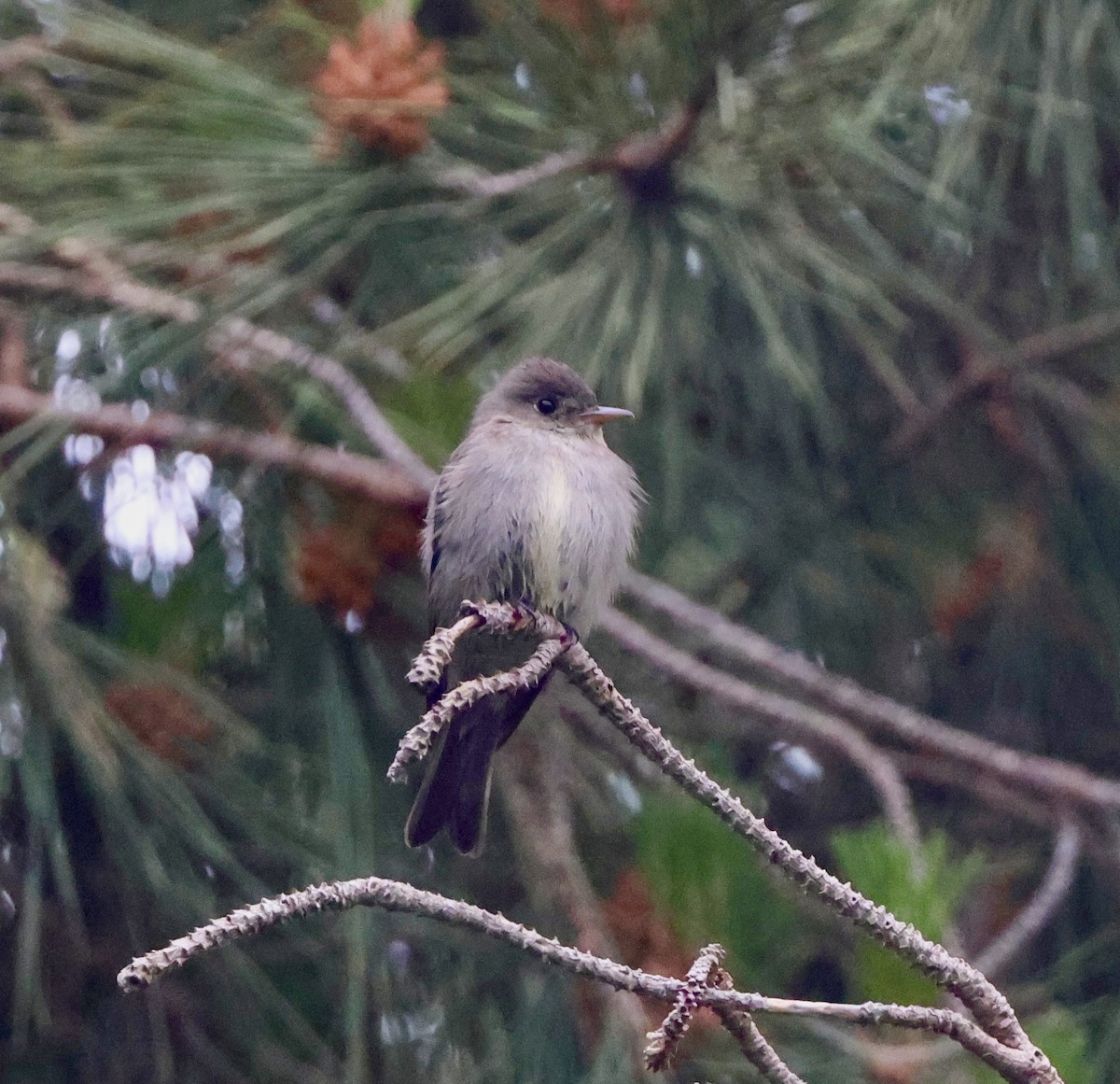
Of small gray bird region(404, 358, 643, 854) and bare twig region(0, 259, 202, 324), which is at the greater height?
bare twig region(0, 259, 202, 324)

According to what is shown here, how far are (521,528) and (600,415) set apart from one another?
25cm

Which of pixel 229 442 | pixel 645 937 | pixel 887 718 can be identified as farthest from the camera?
pixel 887 718

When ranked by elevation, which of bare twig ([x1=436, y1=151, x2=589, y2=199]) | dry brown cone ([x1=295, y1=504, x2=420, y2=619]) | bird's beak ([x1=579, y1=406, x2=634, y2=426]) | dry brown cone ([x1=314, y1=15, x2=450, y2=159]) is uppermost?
dry brown cone ([x1=314, y1=15, x2=450, y2=159])

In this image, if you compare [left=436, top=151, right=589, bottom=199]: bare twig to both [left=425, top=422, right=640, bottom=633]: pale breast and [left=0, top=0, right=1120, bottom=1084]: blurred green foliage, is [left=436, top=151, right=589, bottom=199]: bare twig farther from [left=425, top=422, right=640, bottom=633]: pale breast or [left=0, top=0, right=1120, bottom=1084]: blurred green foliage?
[left=425, top=422, right=640, bottom=633]: pale breast

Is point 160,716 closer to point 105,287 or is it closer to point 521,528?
point 105,287

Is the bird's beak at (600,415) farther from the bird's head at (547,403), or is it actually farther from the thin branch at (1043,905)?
the thin branch at (1043,905)

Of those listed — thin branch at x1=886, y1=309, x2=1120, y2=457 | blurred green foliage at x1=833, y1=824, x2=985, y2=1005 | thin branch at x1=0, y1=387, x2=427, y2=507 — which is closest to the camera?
blurred green foliage at x1=833, y1=824, x2=985, y2=1005

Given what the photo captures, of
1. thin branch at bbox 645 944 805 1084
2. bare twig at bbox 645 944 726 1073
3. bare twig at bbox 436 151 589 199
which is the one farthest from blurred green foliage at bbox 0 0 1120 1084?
bare twig at bbox 645 944 726 1073

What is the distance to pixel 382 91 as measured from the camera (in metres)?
2.28

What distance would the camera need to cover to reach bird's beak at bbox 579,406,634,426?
308 cm

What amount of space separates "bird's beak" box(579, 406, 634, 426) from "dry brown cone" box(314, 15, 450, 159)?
0.83 metres

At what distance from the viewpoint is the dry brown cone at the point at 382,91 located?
2260mm

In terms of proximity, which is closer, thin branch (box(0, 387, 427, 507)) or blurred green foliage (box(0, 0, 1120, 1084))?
blurred green foliage (box(0, 0, 1120, 1084))

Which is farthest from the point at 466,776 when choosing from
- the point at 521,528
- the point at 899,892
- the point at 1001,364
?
the point at 899,892
